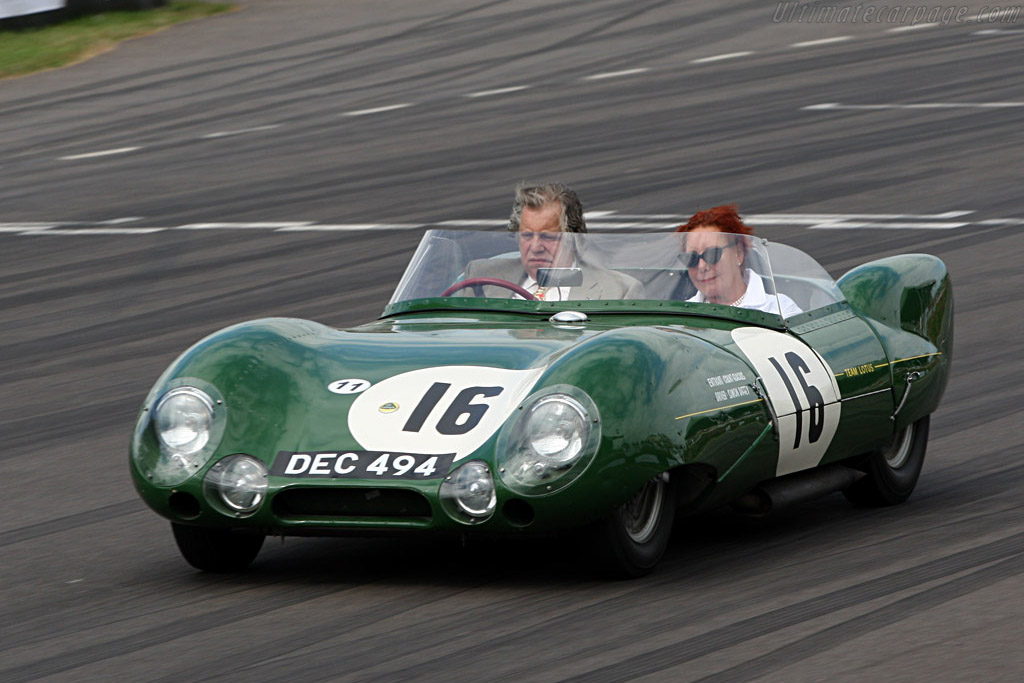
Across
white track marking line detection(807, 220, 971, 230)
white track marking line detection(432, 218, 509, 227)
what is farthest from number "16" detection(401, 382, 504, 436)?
white track marking line detection(432, 218, 509, 227)

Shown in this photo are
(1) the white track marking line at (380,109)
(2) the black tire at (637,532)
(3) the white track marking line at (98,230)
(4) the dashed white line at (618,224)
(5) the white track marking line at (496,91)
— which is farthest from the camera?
(5) the white track marking line at (496,91)

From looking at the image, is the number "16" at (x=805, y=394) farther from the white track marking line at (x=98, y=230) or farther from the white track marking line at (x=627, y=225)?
the white track marking line at (x=98, y=230)

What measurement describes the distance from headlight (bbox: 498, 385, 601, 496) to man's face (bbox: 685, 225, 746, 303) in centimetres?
125

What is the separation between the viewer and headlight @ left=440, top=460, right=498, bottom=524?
5.61 metres

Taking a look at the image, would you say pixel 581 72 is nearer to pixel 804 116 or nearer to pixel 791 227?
pixel 804 116

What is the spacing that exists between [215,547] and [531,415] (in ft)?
3.93

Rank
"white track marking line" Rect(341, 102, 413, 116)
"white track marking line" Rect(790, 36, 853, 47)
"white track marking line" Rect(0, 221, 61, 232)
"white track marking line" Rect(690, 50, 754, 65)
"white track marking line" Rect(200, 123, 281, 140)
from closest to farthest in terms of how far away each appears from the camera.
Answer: "white track marking line" Rect(0, 221, 61, 232), "white track marking line" Rect(200, 123, 281, 140), "white track marking line" Rect(341, 102, 413, 116), "white track marking line" Rect(690, 50, 754, 65), "white track marking line" Rect(790, 36, 853, 47)

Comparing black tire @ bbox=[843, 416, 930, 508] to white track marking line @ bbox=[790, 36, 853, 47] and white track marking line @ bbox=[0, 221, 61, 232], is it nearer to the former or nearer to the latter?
white track marking line @ bbox=[0, 221, 61, 232]

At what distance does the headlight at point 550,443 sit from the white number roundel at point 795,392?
85 centimetres

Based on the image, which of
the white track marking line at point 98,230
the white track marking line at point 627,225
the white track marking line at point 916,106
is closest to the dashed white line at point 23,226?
the white track marking line at point 98,230

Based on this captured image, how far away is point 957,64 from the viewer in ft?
73.3

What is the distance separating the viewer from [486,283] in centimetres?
693

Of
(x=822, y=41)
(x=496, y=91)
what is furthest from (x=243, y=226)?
(x=822, y=41)

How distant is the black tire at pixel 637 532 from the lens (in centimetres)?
573
